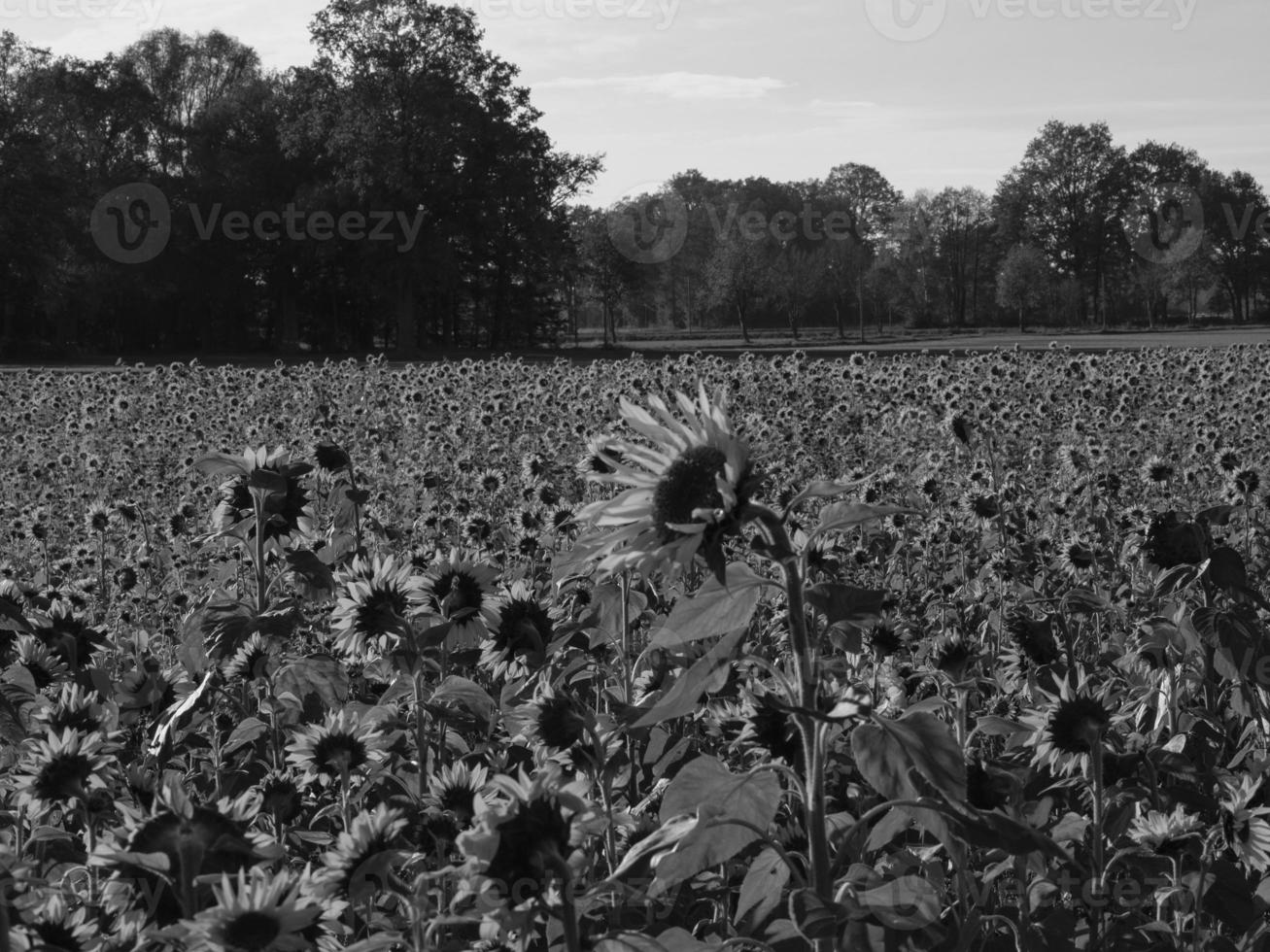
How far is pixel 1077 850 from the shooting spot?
3.13 metres

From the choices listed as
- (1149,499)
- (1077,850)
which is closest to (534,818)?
(1077,850)

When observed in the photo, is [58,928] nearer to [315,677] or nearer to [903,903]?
[315,677]

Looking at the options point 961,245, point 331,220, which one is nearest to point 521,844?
point 331,220

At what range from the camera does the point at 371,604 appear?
296 cm

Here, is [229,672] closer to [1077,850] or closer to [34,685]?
[34,685]

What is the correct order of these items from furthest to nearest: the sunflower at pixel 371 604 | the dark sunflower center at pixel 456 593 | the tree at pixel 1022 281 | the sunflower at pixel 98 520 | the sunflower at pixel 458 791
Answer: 1. the tree at pixel 1022 281
2. the sunflower at pixel 98 520
3. the dark sunflower center at pixel 456 593
4. the sunflower at pixel 371 604
5. the sunflower at pixel 458 791

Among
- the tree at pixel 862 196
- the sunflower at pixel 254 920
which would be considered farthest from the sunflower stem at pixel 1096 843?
the tree at pixel 862 196

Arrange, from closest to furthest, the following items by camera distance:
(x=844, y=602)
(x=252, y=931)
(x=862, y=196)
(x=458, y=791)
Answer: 1. (x=252, y=931)
2. (x=844, y=602)
3. (x=458, y=791)
4. (x=862, y=196)

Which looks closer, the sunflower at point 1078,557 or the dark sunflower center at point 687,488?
Answer: the dark sunflower center at point 687,488

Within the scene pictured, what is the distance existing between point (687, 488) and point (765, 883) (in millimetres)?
700

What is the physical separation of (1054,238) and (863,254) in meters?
20.7

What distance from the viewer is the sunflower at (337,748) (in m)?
2.85

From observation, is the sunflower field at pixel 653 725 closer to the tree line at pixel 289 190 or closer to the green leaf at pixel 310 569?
the green leaf at pixel 310 569

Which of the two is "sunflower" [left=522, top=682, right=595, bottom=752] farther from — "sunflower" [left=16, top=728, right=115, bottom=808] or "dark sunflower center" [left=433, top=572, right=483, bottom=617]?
"sunflower" [left=16, top=728, right=115, bottom=808]
